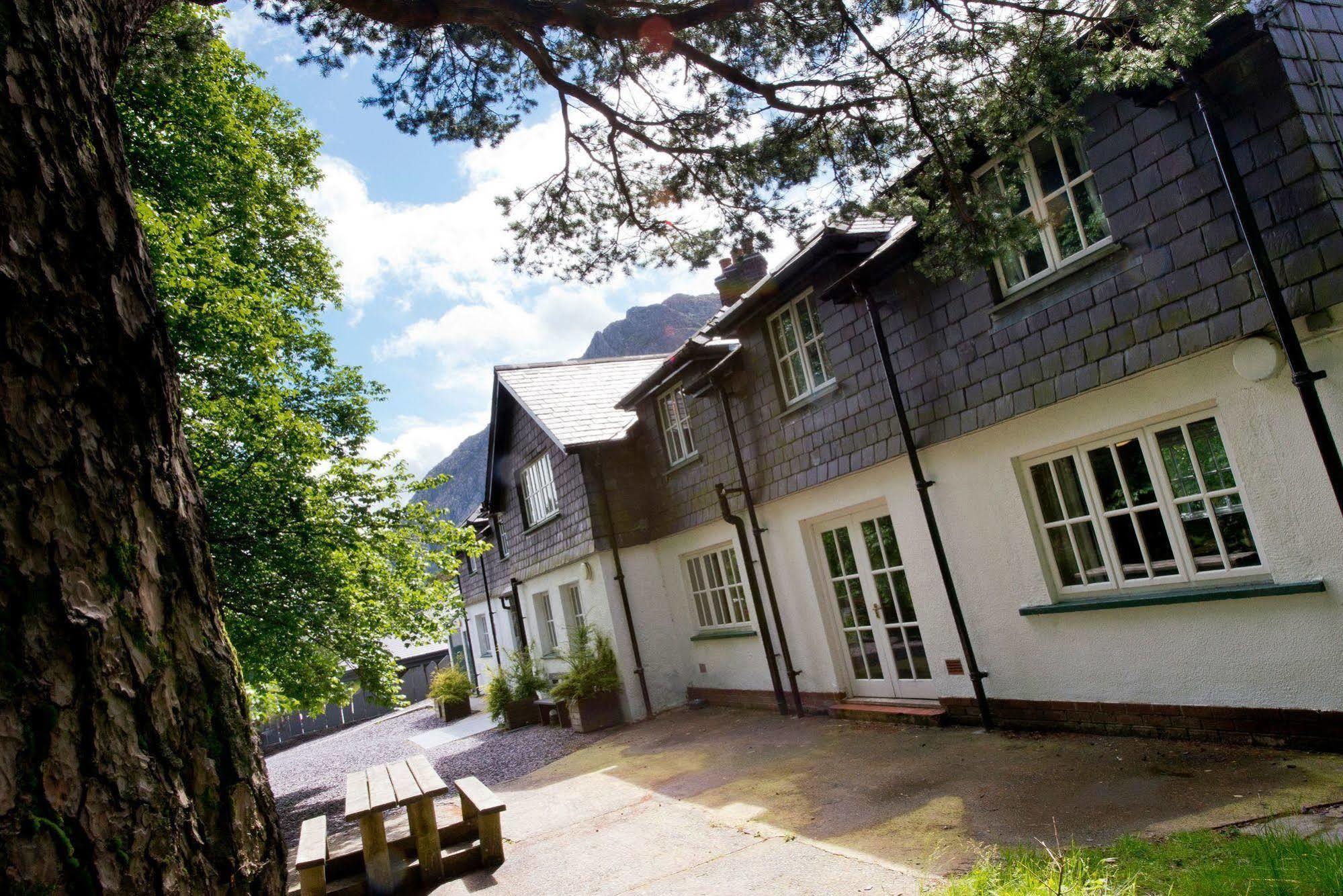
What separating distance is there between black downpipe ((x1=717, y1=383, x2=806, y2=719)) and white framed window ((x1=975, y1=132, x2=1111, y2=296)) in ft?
15.3

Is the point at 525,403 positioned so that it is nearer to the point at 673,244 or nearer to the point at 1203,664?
the point at 673,244

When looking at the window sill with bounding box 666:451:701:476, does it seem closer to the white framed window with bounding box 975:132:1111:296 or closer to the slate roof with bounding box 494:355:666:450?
the slate roof with bounding box 494:355:666:450

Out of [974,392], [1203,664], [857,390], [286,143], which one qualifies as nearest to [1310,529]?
[1203,664]

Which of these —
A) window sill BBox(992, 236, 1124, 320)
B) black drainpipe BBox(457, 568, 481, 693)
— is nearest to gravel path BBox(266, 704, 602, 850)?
black drainpipe BBox(457, 568, 481, 693)

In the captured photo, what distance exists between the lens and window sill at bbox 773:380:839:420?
9.19 m

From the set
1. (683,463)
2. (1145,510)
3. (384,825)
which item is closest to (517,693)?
(683,463)

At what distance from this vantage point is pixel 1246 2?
4.93 meters

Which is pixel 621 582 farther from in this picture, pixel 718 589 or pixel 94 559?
pixel 94 559

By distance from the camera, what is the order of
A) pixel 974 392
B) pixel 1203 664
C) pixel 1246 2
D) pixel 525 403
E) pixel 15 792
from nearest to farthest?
pixel 15 792
pixel 1246 2
pixel 1203 664
pixel 974 392
pixel 525 403

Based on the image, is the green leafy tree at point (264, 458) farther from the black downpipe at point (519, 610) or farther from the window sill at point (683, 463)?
the black downpipe at point (519, 610)

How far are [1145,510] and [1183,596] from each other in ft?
2.40

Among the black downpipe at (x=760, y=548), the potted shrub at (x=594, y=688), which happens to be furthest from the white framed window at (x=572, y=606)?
the black downpipe at (x=760, y=548)

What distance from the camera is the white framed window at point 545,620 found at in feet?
56.9

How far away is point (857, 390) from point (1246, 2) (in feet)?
15.2
